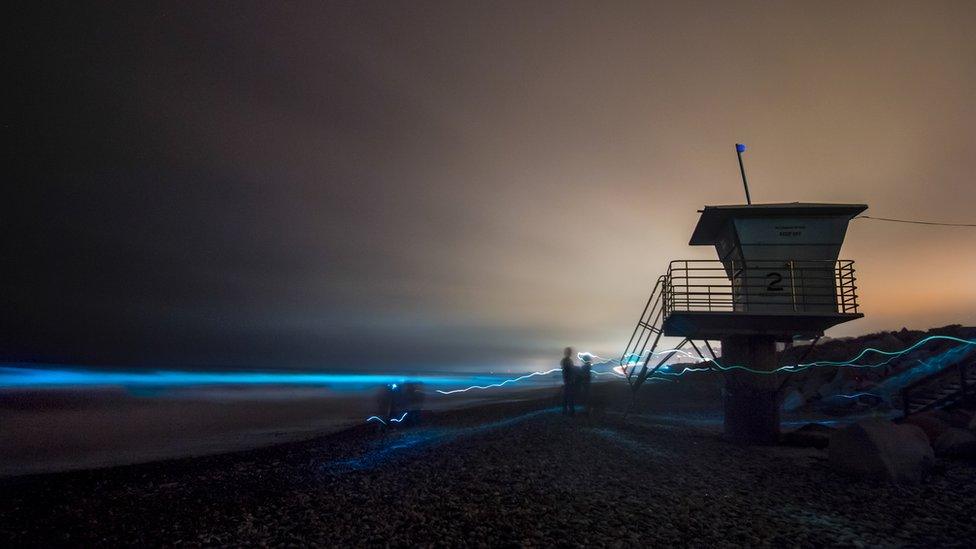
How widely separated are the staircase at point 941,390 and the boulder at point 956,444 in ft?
14.8

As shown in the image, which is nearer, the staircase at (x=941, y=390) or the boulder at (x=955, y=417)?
the boulder at (x=955, y=417)

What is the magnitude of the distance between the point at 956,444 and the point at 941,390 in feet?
23.4

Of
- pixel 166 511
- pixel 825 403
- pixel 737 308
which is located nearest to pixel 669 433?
pixel 737 308

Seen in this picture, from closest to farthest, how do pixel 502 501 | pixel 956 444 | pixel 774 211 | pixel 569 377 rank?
→ pixel 502 501 → pixel 956 444 → pixel 774 211 → pixel 569 377

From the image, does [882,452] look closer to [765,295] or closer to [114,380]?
[765,295]

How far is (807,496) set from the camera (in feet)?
34.6

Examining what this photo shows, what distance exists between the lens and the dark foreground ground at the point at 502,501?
814cm

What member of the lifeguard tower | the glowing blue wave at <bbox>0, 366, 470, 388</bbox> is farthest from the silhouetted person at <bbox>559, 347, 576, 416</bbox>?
the glowing blue wave at <bbox>0, 366, 470, 388</bbox>

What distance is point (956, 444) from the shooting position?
45.4 ft

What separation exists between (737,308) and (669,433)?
5402 mm

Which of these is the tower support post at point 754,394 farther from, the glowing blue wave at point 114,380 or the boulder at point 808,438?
the glowing blue wave at point 114,380

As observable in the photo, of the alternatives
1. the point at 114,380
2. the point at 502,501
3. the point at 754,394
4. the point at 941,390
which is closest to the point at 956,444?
the point at 754,394

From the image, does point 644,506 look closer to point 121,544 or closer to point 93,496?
point 121,544

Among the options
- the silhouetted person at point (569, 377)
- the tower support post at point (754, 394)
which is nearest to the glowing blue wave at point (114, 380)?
the silhouetted person at point (569, 377)
